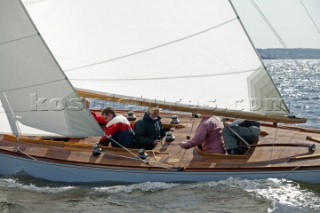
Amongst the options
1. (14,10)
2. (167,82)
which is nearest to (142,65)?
(167,82)

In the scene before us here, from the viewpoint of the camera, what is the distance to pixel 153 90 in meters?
9.73

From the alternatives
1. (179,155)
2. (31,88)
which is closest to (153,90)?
(179,155)

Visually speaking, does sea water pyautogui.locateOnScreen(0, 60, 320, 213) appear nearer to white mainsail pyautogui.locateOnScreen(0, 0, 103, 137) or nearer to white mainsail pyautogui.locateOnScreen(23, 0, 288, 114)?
white mainsail pyautogui.locateOnScreen(0, 0, 103, 137)

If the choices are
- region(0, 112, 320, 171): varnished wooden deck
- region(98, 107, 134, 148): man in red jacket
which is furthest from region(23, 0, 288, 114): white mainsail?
region(0, 112, 320, 171): varnished wooden deck

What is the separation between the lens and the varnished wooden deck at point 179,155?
9.28m

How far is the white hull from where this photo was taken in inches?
358

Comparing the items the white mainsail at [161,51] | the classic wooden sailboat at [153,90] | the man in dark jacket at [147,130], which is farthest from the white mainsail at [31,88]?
the man in dark jacket at [147,130]

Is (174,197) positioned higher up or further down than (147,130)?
further down

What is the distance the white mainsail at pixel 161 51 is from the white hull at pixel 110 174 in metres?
0.98

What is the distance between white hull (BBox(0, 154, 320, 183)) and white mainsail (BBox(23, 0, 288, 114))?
3.22 ft

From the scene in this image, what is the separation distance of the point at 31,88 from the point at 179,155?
259 centimetres

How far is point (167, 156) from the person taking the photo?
988 cm

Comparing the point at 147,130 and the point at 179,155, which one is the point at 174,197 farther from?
the point at 147,130

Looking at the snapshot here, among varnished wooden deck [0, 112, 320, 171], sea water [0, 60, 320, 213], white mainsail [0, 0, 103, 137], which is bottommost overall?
sea water [0, 60, 320, 213]
